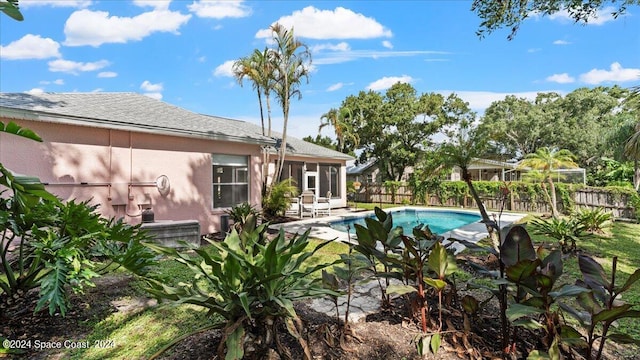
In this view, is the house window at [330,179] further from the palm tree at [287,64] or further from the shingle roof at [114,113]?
the shingle roof at [114,113]

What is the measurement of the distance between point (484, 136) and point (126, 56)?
16620 millimetres

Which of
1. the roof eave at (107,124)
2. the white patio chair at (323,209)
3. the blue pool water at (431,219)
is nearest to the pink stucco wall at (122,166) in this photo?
the roof eave at (107,124)

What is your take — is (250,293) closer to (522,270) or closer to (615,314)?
(522,270)

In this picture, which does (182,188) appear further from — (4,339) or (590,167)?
(590,167)

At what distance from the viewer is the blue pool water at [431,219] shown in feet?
45.4

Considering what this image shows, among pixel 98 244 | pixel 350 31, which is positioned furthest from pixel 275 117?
pixel 98 244

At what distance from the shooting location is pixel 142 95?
11664 millimetres

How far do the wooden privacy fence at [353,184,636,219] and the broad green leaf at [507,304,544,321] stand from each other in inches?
470

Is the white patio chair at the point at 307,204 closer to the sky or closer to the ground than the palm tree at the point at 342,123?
closer to the ground

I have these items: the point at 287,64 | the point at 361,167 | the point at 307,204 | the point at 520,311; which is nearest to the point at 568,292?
the point at 520,311

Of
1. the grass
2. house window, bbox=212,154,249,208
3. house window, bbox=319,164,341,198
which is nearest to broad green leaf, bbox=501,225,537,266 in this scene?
the grass

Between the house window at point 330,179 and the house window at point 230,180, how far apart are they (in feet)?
25.5

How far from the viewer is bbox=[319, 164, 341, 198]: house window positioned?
716 inches

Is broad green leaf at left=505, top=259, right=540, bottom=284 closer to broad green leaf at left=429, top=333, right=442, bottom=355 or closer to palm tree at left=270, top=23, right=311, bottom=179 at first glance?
broad green leaf at left=429, top=333, right=442, bottom=355
